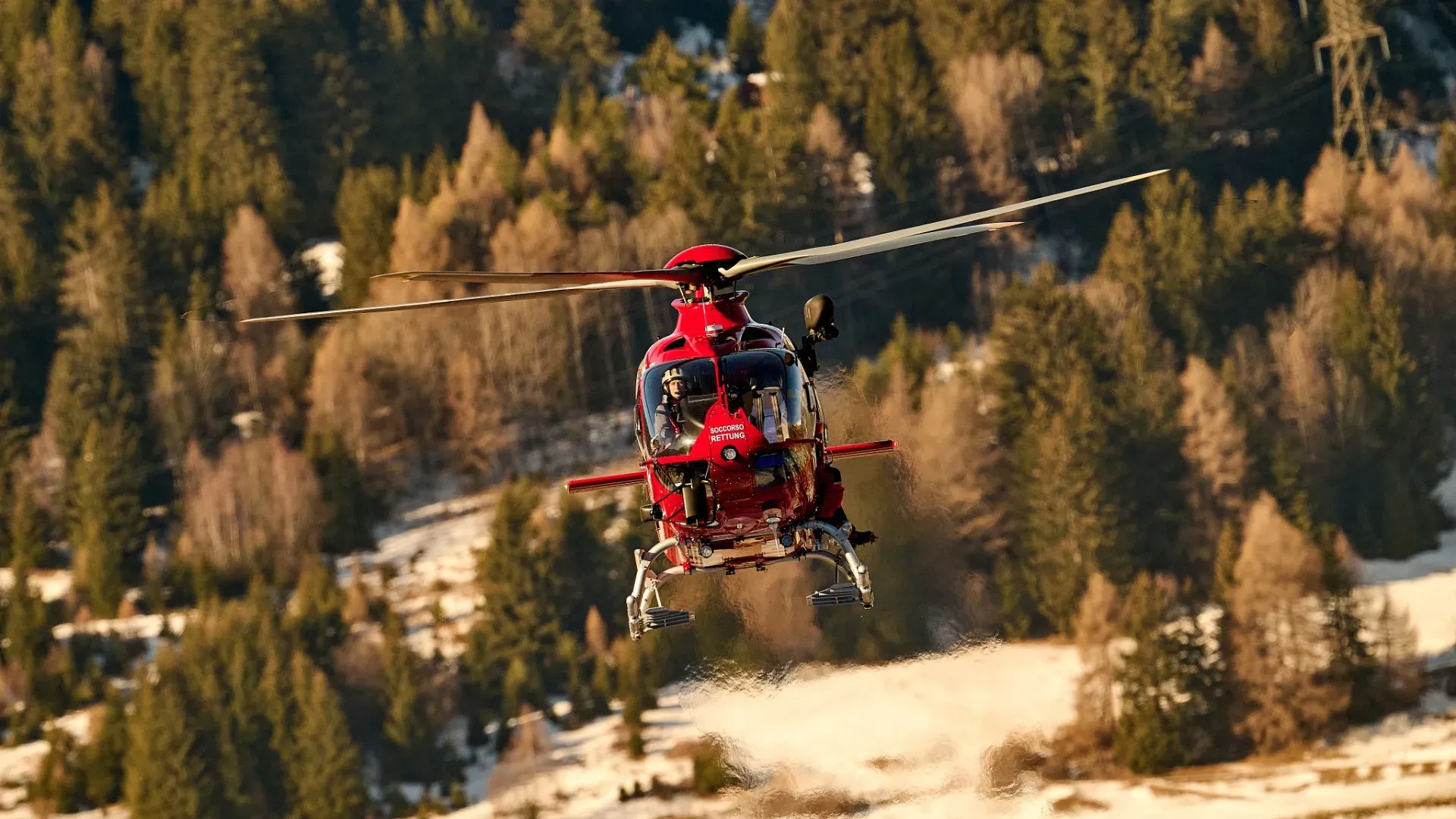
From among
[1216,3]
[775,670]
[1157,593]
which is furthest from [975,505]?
[1216,3]

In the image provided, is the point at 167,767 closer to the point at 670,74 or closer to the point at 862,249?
the point at 862,249

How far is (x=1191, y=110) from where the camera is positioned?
4390 inches

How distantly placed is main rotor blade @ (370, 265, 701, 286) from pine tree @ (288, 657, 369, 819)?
48357mm

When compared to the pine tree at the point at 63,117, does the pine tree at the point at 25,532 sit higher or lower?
lower

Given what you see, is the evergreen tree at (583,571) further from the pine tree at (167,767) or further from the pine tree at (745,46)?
the pine tree at (745,46)

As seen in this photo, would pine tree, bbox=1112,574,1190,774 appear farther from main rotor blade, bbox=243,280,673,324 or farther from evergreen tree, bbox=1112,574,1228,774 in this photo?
main rotor blade, bbox=243,280,673,324

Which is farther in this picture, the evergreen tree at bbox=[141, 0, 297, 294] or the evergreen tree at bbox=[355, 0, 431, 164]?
the evergreen tree at bbox=[355, 0, 431, 164]

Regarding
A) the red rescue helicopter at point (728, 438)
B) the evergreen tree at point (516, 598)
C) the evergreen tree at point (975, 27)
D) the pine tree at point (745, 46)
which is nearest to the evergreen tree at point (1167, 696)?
the evergreen tree at point (516, 598)

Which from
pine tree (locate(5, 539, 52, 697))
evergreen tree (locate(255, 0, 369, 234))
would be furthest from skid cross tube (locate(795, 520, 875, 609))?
evergreen tree (locate(255, 0, 369, 234))

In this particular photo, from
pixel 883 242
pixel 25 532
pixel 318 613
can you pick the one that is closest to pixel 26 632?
pixel 25 532

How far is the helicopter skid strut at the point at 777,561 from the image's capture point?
23.3m

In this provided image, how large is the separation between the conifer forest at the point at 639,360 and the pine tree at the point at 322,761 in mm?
173

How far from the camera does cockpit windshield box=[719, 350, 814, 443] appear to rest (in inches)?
900

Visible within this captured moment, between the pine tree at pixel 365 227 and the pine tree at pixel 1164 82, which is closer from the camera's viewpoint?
the pine tree at pixel 365 227
